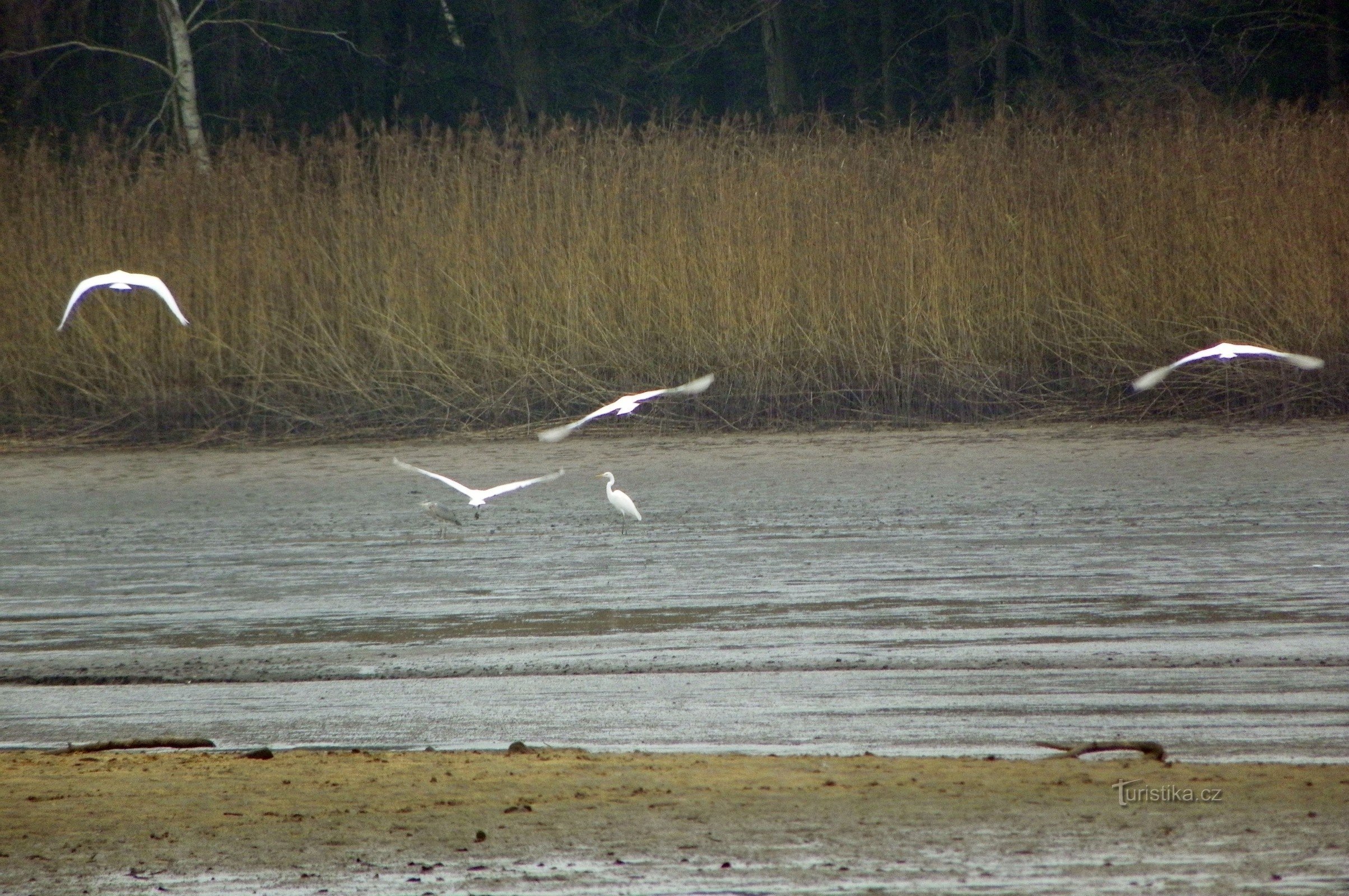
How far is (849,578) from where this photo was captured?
7.18 m

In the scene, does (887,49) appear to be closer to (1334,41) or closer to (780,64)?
(780,64)

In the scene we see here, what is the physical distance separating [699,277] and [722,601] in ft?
20.0

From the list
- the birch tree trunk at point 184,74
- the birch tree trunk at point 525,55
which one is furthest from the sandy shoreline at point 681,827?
the birch tree trunk at point 525,55

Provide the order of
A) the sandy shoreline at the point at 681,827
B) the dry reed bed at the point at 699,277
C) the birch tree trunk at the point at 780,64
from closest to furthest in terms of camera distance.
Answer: the sandy shoreline at the point at 681,827, the dry reed bed at the point at 699,277, the birch tree trunk at the point at 780,64

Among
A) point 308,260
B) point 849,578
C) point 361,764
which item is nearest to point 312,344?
point 308,260

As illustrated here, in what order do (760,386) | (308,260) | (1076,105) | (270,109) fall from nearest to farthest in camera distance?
(760,386) < (308,260) < (1076,105) < (270,109)

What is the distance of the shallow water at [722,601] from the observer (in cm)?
511

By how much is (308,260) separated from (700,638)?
317 inches

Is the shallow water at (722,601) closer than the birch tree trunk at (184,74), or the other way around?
the shallow water at (722,601)

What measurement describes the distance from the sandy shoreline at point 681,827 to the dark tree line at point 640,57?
16.2 meters

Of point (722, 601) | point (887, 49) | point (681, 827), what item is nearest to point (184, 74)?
point (887, 49)

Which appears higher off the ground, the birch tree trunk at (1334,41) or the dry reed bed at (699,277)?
the birch tree trunk at (1334,41)

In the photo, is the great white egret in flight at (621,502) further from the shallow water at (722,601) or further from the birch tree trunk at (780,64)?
the birch tree trunk at (780,64)

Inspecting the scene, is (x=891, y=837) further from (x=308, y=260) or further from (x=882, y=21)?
(x=882, y=21)
